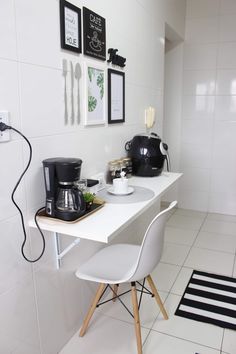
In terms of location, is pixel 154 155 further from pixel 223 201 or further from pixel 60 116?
pixel 223 201

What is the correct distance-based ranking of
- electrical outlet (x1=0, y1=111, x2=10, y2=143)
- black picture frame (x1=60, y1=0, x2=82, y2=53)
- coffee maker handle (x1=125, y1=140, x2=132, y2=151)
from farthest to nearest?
coffee maker handle (x1=125, y1=140, x2=132, y2=151)
black picture frame (x1=60, y1=0, x2=82, y2=53)
electrical outlet (x1=0, y1=111, x2=10, y2=143)

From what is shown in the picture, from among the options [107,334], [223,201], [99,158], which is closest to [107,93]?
[99,158]

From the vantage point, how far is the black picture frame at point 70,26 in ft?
4.52

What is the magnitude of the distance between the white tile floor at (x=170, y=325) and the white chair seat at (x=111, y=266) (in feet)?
1.44

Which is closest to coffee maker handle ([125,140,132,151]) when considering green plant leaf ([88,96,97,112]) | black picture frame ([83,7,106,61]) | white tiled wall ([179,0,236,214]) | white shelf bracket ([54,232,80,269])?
green plant leaf ([88,96,97,112])

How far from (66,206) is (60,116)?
44 cm

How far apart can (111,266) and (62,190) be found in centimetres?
54

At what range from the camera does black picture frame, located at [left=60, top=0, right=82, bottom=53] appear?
4.52 ft

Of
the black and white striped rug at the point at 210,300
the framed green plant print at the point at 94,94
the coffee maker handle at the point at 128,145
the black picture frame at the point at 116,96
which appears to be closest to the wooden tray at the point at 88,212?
the framed green plant print at the point at 94,94

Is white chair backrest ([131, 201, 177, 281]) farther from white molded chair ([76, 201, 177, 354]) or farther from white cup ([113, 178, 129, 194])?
white cup ([113, 178, 129, 194])

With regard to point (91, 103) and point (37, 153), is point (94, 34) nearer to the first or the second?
point (91, 103)

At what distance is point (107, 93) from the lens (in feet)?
6.01

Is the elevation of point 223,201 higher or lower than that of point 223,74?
lower

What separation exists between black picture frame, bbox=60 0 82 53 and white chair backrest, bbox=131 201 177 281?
89 centimetres
